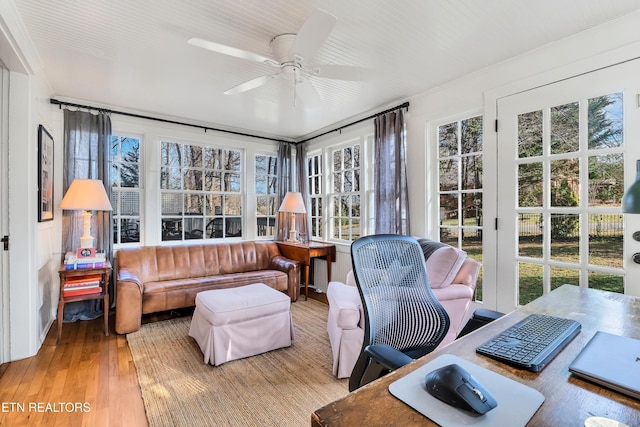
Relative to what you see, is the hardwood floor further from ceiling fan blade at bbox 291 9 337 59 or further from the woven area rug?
ceiling fan blade at bbox 291 9 337 59

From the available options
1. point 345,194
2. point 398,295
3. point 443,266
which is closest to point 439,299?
point 443,266

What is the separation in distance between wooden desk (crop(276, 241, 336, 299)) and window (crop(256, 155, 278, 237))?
25.1 inches

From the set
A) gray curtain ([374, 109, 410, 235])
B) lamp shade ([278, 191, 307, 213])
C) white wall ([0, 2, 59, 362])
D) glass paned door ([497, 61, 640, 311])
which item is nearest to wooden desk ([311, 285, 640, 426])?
glass paned door ([497, 61, 640, 311])

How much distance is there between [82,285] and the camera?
288cm

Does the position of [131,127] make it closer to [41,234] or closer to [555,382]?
[41,234]

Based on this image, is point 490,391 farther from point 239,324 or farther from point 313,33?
point 239,324

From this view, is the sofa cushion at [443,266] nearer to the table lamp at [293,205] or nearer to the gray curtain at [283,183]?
the table lamp at [293,205]

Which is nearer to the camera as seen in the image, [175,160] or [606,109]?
[606,109]

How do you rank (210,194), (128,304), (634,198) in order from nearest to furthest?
(634,198) < (128,304) < (210,194)

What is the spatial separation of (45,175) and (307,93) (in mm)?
2521

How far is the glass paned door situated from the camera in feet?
6.64

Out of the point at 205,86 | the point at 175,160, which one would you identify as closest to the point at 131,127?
the point at 175,160

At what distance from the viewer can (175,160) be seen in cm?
418

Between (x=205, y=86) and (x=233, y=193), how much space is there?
1866 millimetres
